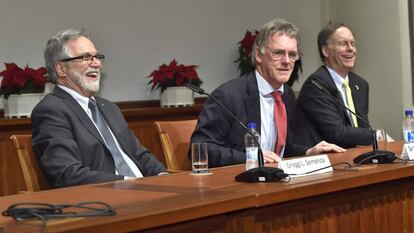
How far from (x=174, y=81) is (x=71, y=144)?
245 centimetres

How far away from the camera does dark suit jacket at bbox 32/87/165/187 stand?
124 inches

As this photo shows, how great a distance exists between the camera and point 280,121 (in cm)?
383

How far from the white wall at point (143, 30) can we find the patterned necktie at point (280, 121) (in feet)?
6.85

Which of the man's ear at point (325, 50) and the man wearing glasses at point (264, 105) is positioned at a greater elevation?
the man's ear at point (325, 50)

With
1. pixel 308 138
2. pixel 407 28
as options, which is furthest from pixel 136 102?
pixel 407 28

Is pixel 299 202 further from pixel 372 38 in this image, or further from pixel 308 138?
pixel 372 38

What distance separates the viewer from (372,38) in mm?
6676

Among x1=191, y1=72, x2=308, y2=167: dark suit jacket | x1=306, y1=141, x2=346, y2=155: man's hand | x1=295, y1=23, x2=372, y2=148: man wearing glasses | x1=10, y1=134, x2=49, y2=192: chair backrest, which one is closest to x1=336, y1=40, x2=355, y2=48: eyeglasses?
x1=295, y1=23, x2=372, y2=148: man wearing glasses

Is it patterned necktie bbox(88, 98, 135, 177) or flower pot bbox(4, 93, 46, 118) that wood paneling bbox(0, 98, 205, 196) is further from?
patterned necktie bbox(88, 98, 135, 177)

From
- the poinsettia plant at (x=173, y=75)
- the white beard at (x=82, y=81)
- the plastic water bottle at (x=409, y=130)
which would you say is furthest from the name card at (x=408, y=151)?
the poinsettia plant at (x=173, y=75)

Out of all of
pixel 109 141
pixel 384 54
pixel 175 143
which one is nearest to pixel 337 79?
pixel 175 143

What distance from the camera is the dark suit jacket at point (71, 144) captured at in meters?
3.15

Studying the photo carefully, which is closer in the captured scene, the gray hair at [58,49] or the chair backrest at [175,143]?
the gray hair at [58,49]

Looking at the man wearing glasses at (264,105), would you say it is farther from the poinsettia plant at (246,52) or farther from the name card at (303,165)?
the poinsettia plant at (246,52)
